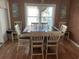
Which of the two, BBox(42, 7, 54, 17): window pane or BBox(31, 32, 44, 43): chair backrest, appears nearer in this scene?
BBox(31, 32, 44, 43): chair backrest

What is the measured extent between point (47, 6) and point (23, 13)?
1.35m

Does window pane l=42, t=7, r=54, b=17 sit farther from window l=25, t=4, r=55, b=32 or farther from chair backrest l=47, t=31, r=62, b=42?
chair backrest l=47, t=31, r=62, b=42

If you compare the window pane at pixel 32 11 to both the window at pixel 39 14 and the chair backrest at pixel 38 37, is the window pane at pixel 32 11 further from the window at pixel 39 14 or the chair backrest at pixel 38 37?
the chair backrest at pixel 38 37

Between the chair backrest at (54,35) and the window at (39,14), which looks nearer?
the chair backrest at (54,35)

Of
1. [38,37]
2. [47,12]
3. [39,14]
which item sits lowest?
[38,37]

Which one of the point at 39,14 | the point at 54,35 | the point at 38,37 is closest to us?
the point at 54,35

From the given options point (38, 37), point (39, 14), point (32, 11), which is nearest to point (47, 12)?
point (39, 14)

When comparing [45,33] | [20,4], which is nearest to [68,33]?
[45,33]

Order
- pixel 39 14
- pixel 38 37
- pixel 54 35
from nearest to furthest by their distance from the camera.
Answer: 1. pixel 54 35
2. pixel 38 37
3. pixel 39 14

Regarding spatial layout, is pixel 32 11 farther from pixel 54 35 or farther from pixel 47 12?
pixel 54 35

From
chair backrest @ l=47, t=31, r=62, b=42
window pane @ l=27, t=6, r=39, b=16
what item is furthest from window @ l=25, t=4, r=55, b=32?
chair backrest @ l=47, t=31, r=62, b=42

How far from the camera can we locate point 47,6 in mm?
5629

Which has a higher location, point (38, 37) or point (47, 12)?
point (47, 12)

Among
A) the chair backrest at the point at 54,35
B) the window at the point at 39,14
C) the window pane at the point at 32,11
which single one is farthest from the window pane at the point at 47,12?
the chair backrest at the point at 54,35
